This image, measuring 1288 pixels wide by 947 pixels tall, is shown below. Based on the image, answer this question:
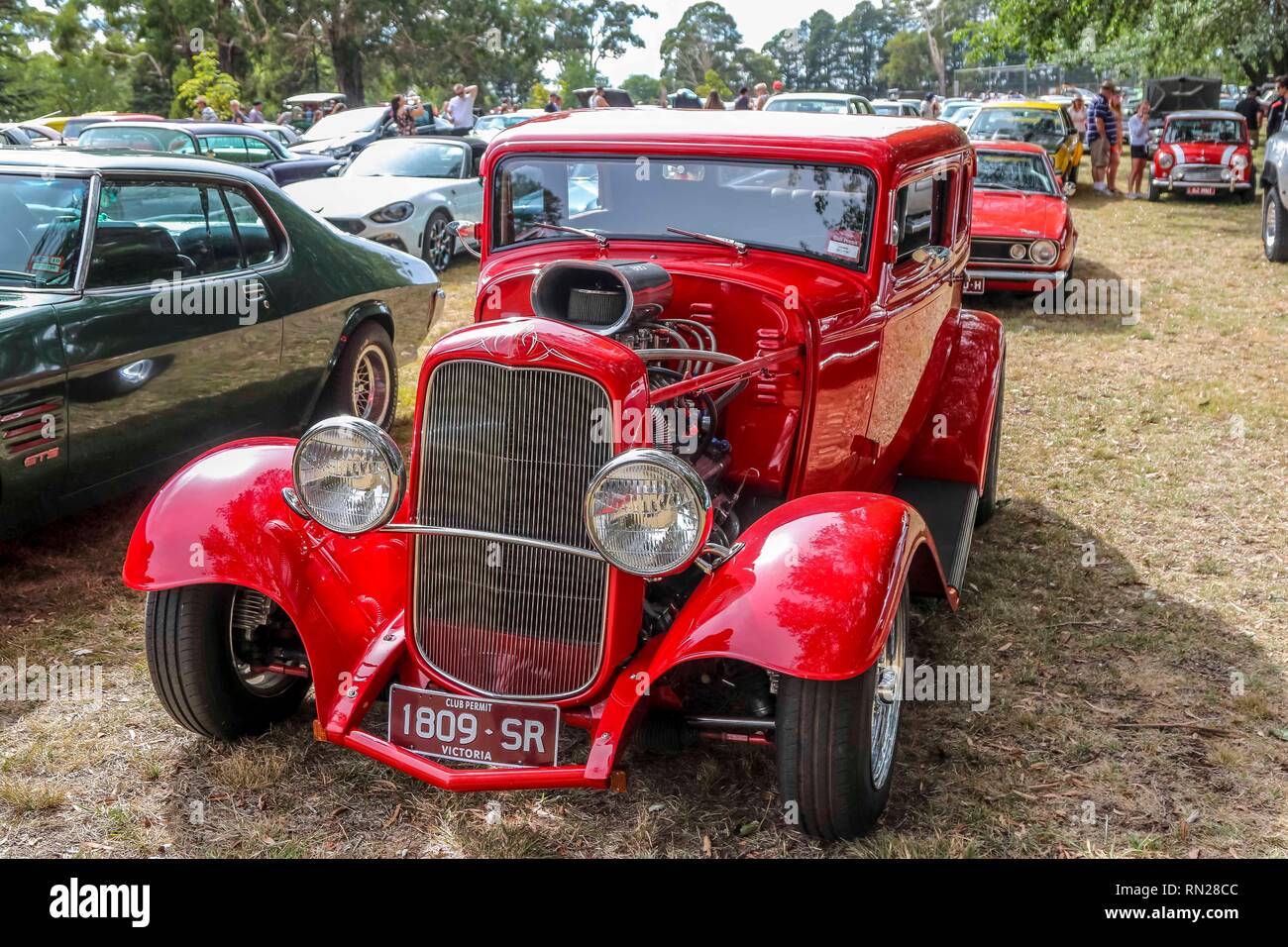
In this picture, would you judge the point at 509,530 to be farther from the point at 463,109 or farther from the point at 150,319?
the point at 463,109

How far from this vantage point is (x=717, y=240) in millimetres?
3988

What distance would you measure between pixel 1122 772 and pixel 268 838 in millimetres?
2591

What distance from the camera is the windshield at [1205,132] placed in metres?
18.3

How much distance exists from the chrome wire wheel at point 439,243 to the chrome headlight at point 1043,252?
5588 mm

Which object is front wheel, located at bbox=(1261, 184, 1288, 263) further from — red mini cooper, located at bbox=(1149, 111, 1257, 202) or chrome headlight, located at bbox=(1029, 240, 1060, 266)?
red mini cooper, located at bbox=(1149, 111, 1257, 202)

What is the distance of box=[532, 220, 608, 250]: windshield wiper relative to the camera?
4.05 metres

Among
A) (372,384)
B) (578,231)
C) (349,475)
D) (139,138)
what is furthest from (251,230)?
(139,138)

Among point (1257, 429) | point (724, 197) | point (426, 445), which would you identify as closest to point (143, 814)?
point (426, 445)

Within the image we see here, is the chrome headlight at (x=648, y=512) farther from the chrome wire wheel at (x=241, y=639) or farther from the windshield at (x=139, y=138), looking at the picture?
the windshield at (x=139, y=138)

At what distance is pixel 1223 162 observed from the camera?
58.5 ft

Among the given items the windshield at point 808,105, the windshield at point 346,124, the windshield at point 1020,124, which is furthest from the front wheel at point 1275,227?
the windshield at point 346,124

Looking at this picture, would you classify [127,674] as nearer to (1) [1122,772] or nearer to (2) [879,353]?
(2) [879,353]

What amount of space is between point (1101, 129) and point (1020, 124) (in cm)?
123
